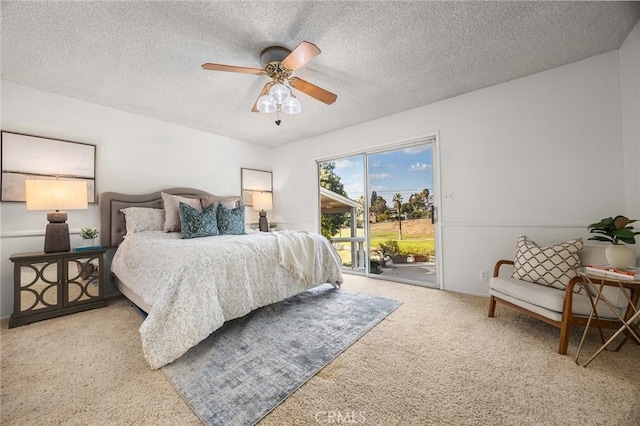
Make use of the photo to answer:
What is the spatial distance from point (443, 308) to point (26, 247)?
4684 mm

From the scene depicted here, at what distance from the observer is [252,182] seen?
5.02 meters

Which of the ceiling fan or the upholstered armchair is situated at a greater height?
the ceiling fan

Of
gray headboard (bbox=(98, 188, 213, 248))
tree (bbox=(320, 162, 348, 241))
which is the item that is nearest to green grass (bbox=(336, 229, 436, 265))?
tree (bbox=(320, 162, 348, 241))

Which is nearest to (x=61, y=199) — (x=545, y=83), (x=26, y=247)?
(x=26, y=247)

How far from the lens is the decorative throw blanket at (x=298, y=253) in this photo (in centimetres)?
261

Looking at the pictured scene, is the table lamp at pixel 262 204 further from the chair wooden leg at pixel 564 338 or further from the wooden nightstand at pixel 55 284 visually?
the chair wooden leg at pixel 564 338

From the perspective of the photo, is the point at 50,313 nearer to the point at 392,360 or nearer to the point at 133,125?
the point at 133,125

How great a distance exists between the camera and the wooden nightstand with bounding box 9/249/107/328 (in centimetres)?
236

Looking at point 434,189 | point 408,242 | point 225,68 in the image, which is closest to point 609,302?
point 434,189

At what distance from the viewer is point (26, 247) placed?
272 cm

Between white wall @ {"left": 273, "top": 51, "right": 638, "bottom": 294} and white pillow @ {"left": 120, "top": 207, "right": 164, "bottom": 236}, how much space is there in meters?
3.54

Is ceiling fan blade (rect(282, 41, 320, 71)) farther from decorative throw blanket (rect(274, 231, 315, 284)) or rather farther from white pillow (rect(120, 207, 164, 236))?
white pillow (rect(120, 207, 164, 236))

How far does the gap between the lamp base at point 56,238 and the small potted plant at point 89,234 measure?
0.26m

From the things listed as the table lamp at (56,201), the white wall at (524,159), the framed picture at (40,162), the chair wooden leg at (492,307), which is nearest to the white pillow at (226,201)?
the framed picture at (40,162)
